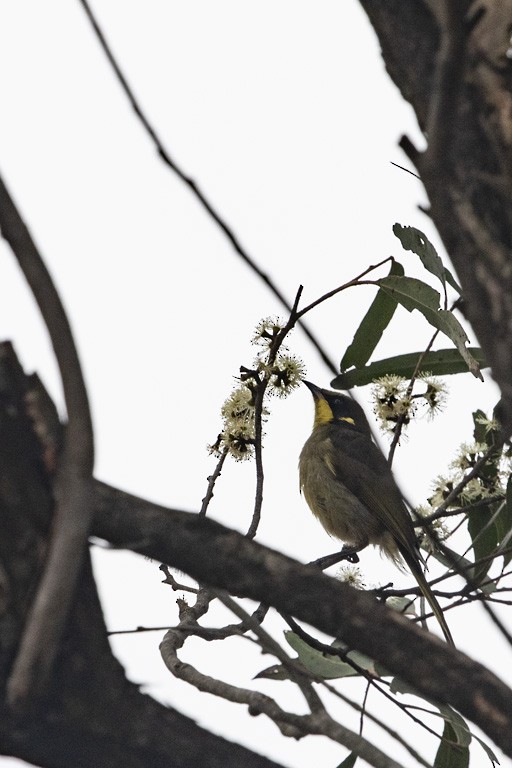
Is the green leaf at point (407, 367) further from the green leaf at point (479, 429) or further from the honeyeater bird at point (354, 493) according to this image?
the honeyeater bird at point (354, 493)

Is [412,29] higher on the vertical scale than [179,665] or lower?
higher

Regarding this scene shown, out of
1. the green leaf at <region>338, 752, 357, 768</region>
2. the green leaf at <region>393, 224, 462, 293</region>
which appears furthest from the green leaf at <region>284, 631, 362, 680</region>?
the green leaf at <region>393, 224, 462, 293</region>

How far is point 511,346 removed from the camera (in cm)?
157

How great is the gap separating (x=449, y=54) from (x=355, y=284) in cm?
174

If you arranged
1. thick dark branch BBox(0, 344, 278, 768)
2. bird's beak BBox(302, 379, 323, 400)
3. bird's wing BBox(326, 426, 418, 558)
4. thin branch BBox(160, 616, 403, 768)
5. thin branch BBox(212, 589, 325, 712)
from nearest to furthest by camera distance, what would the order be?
1. thick dark branch BBox(0, 344, 278, 768)
2. thin branch BBox(160, 616, 403, 768)
3. thin branch BBox(212, 589, 325, 712)
4. bird's wing BBox(326, 426, 418, 558)
5. bird's beak BBox(302, 379, 323, 400)

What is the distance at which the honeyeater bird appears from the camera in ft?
19.6

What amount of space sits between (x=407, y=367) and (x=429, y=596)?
95cm

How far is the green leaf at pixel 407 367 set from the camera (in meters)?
3.95

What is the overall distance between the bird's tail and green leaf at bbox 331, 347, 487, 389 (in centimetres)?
84

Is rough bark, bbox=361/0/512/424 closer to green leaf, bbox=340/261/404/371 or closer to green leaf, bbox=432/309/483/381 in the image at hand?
green leaf, bbox=432/309/483/381

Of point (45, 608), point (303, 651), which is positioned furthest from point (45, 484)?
point (303, 651)

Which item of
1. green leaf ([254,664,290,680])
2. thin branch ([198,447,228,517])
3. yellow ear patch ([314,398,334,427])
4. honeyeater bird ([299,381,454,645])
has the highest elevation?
yellow ear patch ([314,398,334,427])

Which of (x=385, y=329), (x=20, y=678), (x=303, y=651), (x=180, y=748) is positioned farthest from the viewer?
(x=385, y=329)

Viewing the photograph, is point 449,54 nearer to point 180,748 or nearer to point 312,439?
point 180,748
